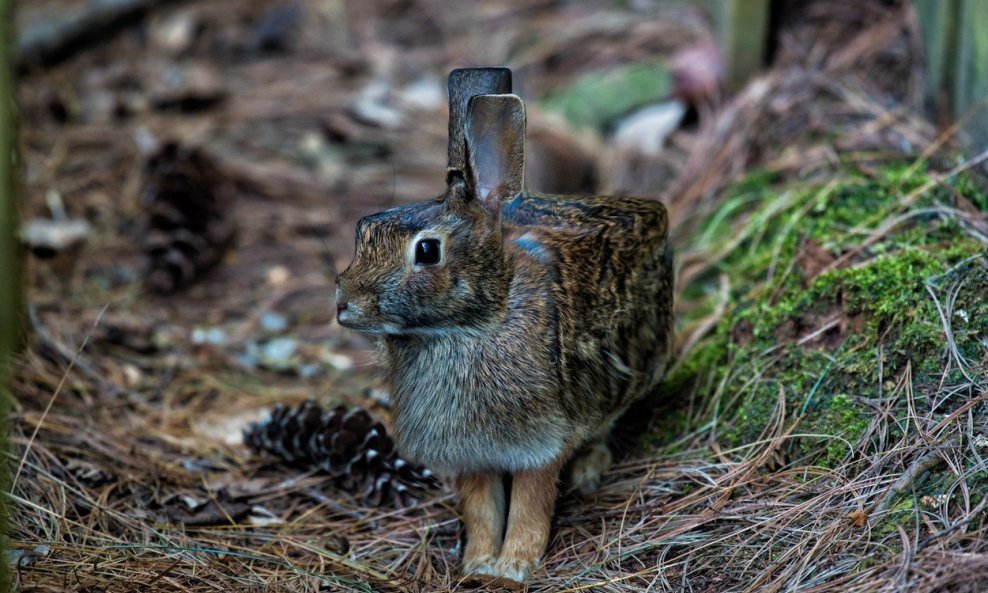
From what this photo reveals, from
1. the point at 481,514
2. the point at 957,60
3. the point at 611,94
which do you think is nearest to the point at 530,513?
the point at 481,514

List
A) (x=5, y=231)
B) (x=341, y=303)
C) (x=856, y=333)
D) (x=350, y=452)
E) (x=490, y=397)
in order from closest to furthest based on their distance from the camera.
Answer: (x=5, y=231)
(x=341, y=303)
(x=490, y=397)
(x=856, y=333)
(x=350, y=452)

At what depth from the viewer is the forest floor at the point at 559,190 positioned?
9.85 feet

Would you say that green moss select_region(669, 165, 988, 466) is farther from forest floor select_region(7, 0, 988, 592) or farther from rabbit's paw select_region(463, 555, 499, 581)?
rabbit's paw select_region(463, 555, 499, 581)

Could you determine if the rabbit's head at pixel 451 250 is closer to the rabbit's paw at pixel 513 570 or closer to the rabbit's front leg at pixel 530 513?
the rabbit's front leg at pixel 530 513

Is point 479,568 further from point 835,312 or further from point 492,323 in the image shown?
point 835,312

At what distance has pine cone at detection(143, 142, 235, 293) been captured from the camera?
544 centimetres

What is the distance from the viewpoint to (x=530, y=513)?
3.29 m

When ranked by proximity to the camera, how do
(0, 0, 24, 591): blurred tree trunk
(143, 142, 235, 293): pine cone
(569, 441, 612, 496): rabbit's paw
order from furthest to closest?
1. (143, 142, 235, 293): pine cone
2. (569, 441, 612, 496): rabbit's paw
3. (0, 0, 24, 591): blurred tree trunk

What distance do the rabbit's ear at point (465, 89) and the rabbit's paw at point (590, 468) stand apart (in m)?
1.13

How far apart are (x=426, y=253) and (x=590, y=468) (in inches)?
41.3

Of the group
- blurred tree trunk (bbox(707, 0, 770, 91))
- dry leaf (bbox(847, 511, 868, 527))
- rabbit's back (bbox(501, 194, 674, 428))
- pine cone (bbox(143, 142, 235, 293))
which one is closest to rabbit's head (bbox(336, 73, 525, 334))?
rabbit's back (bbox(501, 194, 674, 428))

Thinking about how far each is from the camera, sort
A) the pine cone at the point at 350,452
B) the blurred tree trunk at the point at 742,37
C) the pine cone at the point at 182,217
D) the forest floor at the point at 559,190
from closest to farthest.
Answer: the forest floor at the point at 559,190
the pine cone at the point at 350,452
the pine cone at the point at 182,217
the blurred tree trunk at the point at 742,37

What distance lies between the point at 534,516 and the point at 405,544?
462mm

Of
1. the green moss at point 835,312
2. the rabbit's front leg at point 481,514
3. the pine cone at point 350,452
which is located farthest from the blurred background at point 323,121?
the rabbit's front leg at point 481,514
